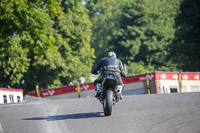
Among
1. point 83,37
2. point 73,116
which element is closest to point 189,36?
point 83,37

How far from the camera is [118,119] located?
1191 centimetres

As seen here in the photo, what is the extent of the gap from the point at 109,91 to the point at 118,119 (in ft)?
3.46

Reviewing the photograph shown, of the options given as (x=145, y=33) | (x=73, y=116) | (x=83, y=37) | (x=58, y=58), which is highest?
(x=145, y=33)

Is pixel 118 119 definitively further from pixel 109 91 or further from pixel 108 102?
pixel 109 91

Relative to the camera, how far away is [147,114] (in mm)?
12414

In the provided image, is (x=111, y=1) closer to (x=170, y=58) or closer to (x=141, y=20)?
(x=141, y=20)

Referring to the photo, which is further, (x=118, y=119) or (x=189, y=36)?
(x=189, y=36)

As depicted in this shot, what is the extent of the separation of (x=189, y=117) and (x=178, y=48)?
41.6 m

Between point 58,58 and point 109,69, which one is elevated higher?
point 58,58

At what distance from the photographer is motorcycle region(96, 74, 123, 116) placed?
12.5 metres

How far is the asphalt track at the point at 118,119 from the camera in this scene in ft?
34.2

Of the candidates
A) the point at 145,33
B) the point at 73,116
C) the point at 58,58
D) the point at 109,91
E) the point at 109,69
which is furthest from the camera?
the point at 145,33

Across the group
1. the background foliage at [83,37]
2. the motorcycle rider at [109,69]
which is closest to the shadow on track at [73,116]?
the motorcycle rider at [109,69]

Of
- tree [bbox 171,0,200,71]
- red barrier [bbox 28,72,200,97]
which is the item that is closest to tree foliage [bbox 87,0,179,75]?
tree [bbox 171,0,200,71]
